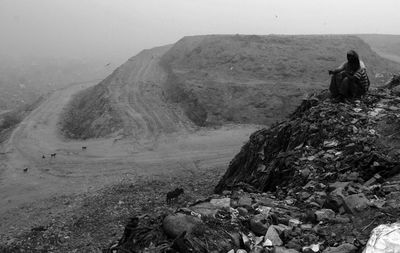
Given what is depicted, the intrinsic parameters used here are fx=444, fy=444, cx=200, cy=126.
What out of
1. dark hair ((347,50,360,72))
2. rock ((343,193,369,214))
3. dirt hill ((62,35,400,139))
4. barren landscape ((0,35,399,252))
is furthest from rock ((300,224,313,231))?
dirt hill ((62,35,400,139))


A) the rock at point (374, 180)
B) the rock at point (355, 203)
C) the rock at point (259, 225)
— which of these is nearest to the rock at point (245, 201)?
the rock at point (259, 225)

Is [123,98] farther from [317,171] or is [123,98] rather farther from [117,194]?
[317,171]

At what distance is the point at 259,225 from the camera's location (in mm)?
6852

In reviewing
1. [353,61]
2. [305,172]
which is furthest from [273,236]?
[353,61]

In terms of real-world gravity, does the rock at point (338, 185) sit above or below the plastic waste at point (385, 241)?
below

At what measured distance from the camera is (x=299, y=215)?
24.6ft

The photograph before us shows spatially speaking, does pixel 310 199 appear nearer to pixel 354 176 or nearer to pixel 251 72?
pixel 354 176

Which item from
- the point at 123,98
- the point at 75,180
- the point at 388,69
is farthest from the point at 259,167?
the point at 388,69

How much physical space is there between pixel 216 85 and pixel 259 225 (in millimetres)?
21764

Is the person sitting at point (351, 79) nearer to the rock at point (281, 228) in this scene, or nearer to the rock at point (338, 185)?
the rock at point (338, 185)

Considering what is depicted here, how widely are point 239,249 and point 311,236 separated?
1.13 m

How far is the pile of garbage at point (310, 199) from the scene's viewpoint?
6418 mm

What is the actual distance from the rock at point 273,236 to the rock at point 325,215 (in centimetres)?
90

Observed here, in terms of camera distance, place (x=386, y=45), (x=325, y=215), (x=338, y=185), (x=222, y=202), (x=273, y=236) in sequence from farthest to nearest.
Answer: (x=386, y=45)
(x=338, y=185)
(x=222, y=202)
(x=325, y=215)
(x=273, y=236)
